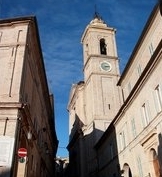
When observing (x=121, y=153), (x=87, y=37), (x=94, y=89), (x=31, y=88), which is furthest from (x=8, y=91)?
(x=87, y=37)

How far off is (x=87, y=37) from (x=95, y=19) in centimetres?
541

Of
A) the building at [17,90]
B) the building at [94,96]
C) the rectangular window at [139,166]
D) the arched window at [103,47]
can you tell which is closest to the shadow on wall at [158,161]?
the rectangular window at [139,166]

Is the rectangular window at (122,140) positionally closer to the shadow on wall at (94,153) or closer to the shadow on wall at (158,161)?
the shadow on wall at (94,153)

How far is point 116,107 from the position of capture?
3859cm

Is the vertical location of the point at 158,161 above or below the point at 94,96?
below

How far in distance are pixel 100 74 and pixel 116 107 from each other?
537 centimetres

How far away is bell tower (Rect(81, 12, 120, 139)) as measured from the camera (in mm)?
37688

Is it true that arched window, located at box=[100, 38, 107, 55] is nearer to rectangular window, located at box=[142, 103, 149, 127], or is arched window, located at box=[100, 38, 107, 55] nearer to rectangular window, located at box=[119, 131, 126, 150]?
rectangular window, located at box=[119, 131, 126, 150]

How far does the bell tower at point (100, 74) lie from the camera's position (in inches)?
1484

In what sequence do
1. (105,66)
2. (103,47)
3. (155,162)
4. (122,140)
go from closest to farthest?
1. (155,162)
2. (122,140)
3. (105,66)
4. (103,47)

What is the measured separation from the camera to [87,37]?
4616 cm

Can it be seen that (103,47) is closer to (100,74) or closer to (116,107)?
(100,74)

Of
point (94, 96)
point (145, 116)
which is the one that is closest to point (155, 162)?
point (145, 116)

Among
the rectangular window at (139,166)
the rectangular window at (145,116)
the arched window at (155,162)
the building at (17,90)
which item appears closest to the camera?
the building at (17,90)
